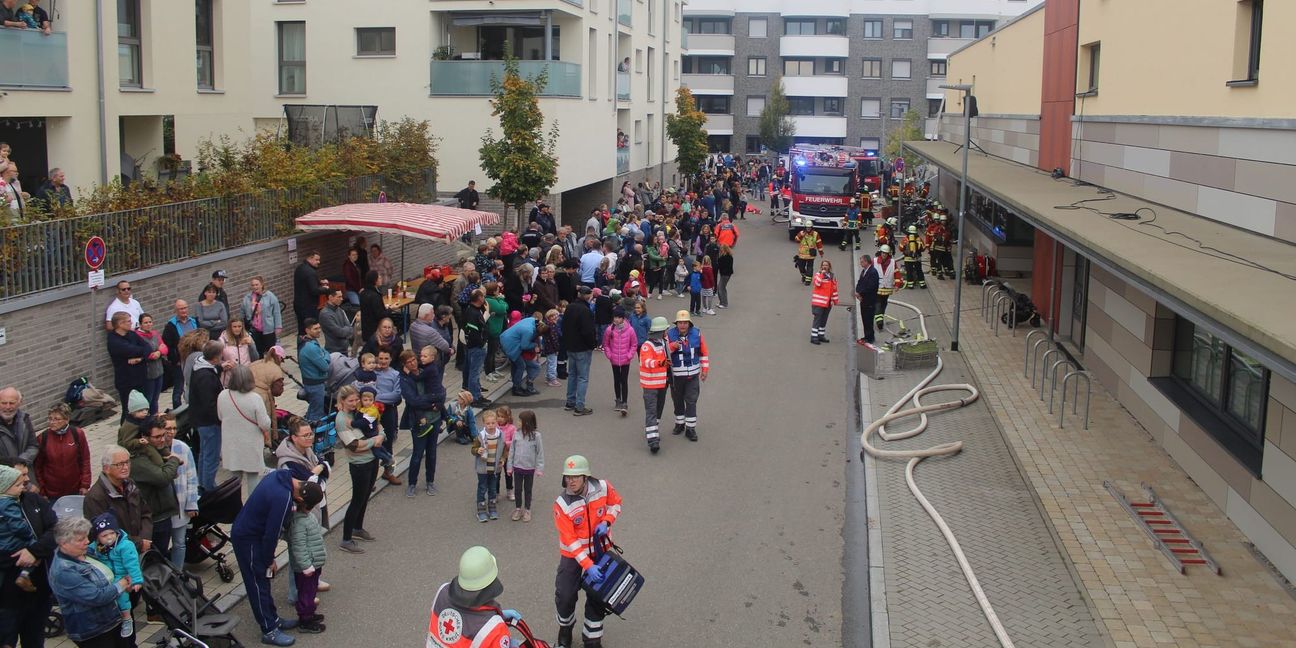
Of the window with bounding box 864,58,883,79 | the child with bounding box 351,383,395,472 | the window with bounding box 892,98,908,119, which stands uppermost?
the window with bounding box 864,58,883,79

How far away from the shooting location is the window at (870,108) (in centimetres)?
7388

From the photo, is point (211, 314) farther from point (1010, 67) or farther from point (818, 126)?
point (818, 126)

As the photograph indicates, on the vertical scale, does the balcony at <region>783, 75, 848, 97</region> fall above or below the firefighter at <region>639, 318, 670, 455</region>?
above

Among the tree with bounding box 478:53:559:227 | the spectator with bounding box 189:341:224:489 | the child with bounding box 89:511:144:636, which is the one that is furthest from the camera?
the tree with bounding box 478:53:559:227

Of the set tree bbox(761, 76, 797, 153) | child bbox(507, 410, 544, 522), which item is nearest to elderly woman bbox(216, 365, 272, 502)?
child bbox(507, 410, 544, 522)

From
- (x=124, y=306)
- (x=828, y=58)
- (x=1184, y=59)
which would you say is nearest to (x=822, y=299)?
(x=1184, y=59)

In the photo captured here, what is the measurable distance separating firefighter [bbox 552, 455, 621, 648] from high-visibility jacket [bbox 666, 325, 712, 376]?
5795 millimetres

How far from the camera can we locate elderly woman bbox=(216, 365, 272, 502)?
1063 cm

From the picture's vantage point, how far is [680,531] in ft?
38.4

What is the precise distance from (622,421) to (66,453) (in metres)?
7.76

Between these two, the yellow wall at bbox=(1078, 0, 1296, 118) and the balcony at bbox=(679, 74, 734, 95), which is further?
the balcony at bbox=(679, 74, 734, 95)

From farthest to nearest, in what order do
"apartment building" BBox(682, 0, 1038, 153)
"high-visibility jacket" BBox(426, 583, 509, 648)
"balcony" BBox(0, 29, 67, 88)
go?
"apartment building" BBox(682, 0, 1038, 153) < "balcony" BBox(0, 29, 67, 88) < "high-visibility jacket" BBox(426, 583, 509, 648)

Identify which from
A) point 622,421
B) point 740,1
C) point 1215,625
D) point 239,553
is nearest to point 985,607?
point 1215,625

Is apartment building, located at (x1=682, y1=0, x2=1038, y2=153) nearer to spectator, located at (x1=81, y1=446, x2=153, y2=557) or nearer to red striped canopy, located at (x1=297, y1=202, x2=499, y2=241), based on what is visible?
red striped canopy, located at (x1=297, y1=202, x2=499, y2=241)
